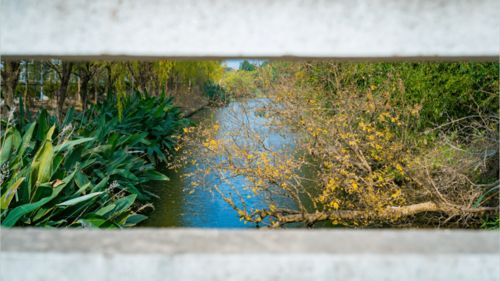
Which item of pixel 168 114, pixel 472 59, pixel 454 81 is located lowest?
pixel 168 114

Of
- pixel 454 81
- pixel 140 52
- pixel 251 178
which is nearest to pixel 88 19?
pixel 140 52

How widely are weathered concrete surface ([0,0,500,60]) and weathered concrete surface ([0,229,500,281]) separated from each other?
15.6 inches

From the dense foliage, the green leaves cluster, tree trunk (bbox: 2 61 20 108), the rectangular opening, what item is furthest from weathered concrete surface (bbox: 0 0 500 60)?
tree trunk (bbox: 2 61 20 108)

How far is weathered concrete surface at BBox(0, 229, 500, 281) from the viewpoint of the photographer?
1098 millimetres

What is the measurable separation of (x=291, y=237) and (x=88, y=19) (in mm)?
636

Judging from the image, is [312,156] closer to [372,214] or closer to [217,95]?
[372,214]

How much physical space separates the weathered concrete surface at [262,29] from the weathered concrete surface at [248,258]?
40cm

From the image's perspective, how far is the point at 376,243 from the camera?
1120 mm

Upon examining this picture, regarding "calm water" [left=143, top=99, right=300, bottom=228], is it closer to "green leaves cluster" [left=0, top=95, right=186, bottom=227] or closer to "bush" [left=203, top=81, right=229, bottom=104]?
"bush" [left=203, top=81, right=229, bottom=104]

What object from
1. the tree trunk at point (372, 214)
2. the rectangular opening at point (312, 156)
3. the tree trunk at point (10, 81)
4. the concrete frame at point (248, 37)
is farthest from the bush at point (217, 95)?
the concrete frame at point (248, 37)

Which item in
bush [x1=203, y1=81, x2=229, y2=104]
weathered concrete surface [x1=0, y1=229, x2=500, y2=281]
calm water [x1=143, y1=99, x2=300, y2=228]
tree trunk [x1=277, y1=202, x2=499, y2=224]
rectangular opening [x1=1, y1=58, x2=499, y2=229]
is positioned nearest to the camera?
weathered concrete surface [x1=0, y1=229, x2=500, y2=281]

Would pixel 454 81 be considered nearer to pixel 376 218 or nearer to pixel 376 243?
pixel 376 218

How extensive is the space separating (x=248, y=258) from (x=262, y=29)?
19.0 inches

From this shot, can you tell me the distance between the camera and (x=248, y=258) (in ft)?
3.59
